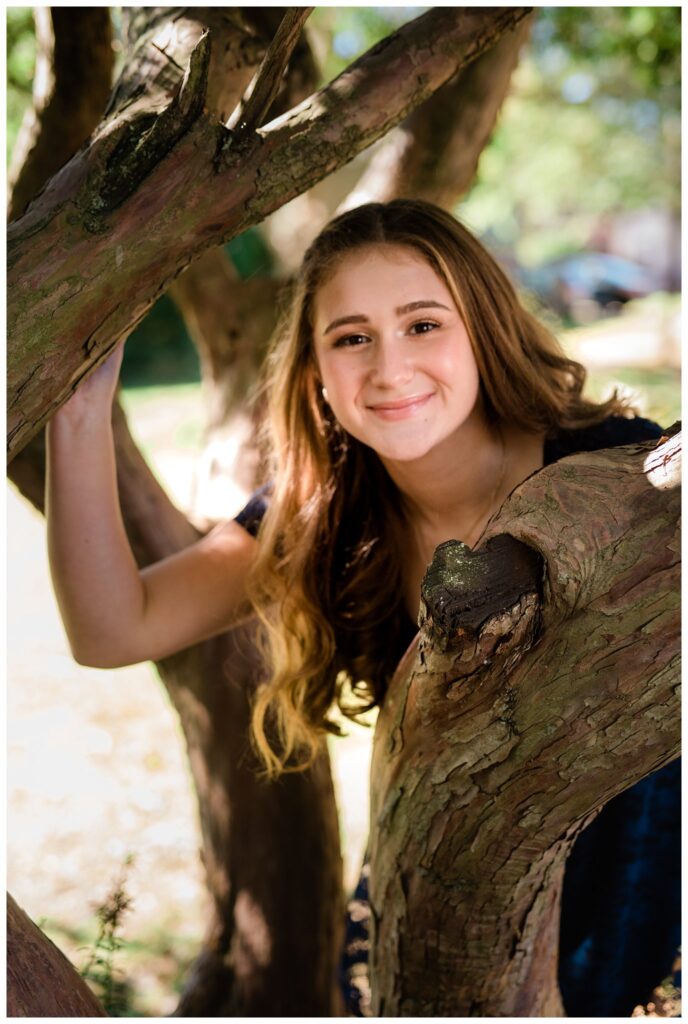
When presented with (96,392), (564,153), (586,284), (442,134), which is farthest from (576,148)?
(96,392)

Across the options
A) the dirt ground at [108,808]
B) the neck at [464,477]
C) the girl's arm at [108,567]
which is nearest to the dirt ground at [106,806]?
the dirt ground at [108,808]

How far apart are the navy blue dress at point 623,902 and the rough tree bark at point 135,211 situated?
92 centimetres

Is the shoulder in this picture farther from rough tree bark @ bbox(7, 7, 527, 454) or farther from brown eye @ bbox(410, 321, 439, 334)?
rough tree bark @ bbox(7, 7, 527, 454)

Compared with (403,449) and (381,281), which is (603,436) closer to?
(403,449)

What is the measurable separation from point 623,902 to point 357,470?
50.7 inches

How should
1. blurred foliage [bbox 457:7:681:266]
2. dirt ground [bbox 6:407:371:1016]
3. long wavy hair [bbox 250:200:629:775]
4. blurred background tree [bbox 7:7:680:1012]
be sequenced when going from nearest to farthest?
long wavy hair [bbox 250:200:629:775] < dirt ground [bbox 6:407:371:1016] < blurred background tree [bbox 7:7:680:1012] < blurred foliage [bbox 457:7:681:266]

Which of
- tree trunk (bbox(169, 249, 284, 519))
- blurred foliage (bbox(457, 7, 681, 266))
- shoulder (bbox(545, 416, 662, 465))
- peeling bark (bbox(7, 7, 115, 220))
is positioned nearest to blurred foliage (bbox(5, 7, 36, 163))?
peeling bark (bbox(7, 7, 115, 220))

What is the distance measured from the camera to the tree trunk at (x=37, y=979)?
1570mm

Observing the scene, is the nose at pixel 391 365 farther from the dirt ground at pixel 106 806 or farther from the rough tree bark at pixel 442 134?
the dirt ground at pixel 106 806

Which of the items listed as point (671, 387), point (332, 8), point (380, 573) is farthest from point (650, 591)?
point (671, 387)

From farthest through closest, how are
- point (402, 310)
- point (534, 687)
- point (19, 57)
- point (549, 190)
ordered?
point (549, 190)
point (19, 57)
point (402, 310)
point (534, 687)

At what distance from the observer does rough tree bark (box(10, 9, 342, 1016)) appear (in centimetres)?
298

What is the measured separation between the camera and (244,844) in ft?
10.2

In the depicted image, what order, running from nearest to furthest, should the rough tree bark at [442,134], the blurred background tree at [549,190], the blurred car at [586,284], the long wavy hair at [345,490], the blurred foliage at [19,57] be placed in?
the long wavy hair at [345,490], the rough tree bark at [442,134], the blurred foliage at [19,57], the blurred background tree at [549,190], the blurred car at [586,284]
